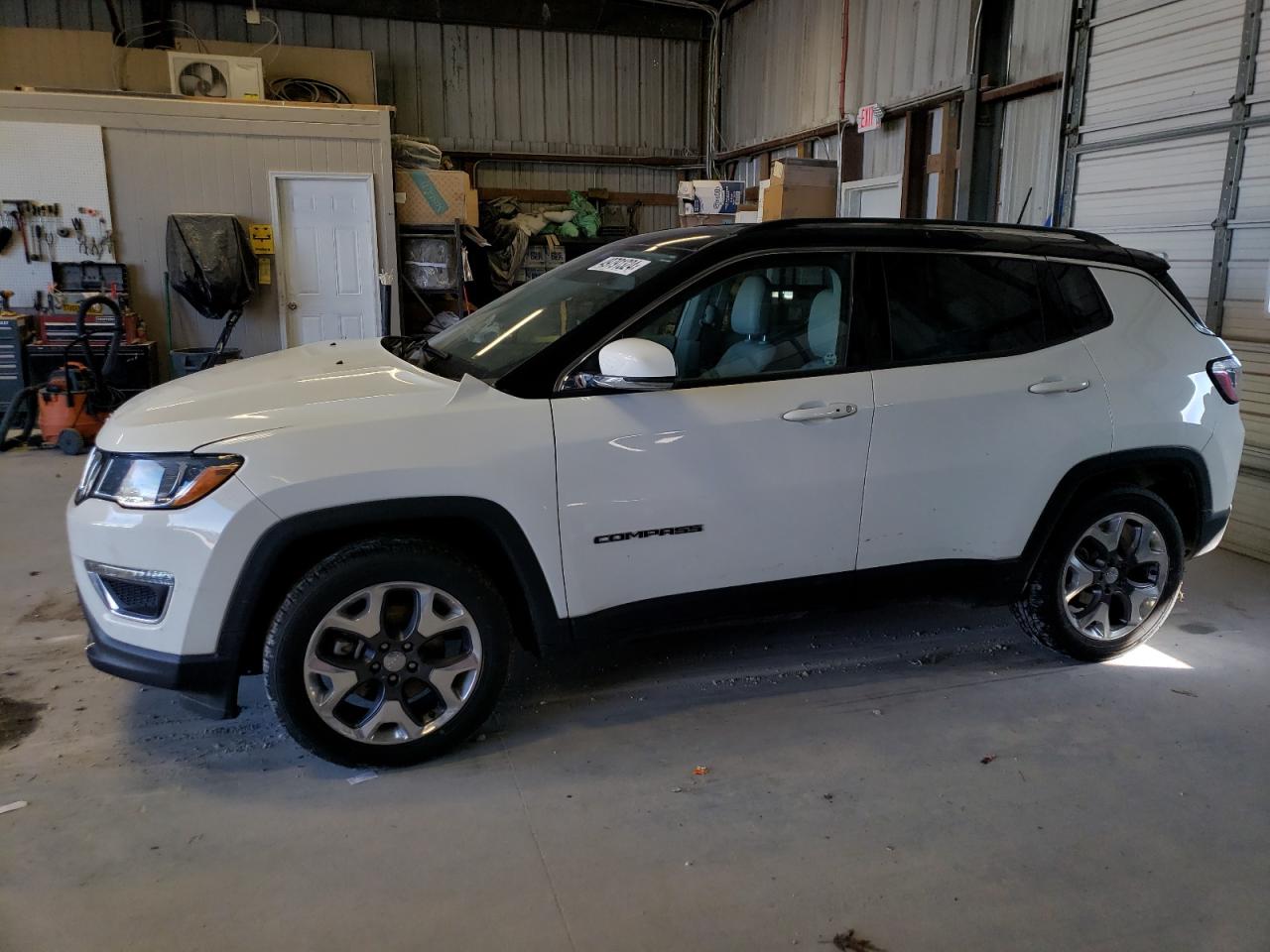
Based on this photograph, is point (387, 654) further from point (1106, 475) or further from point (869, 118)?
point (869, 118)

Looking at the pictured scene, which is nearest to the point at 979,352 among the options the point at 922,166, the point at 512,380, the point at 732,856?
the point at 512,380

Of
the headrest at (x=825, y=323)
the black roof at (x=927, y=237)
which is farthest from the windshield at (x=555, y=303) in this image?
the headrest at (x=825, y=323)

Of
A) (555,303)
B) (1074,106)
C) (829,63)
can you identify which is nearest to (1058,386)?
(555,303)

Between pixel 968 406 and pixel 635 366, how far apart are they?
1205 millimetres

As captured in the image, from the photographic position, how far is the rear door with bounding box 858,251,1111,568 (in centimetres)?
303

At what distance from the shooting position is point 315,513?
8.10 feet

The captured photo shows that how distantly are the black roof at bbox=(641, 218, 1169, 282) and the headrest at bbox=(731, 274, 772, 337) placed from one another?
0.47ft

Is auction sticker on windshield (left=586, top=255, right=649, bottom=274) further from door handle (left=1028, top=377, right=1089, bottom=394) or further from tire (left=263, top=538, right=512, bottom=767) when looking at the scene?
door handle (left=1028, top=377, right=1089, bottom=394)

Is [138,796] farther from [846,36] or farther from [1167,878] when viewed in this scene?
[846,36]

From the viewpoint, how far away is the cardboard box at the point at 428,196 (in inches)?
391

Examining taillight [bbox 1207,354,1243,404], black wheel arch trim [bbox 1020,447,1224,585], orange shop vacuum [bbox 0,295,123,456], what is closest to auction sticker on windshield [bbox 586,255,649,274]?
black wheel arch trim [bbox 1020,447,1224,585]

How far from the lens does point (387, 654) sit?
264 cm

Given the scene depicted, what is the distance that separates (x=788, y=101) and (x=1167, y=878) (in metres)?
9.95

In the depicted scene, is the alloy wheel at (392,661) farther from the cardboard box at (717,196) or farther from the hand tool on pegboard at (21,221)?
the hand tool on pegboard at (21,221)
